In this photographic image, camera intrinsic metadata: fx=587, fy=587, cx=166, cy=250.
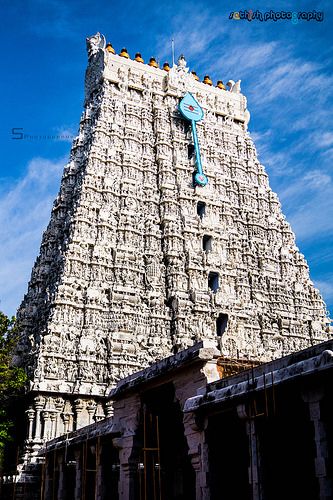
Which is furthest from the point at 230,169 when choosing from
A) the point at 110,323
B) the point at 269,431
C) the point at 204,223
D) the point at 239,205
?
the point at 269,431

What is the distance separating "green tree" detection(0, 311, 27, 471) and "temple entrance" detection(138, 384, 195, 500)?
1209cm

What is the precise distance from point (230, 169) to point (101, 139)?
1267 cm

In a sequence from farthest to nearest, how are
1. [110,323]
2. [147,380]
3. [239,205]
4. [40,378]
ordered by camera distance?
[239,205] → [110,323] → [40,378] → [147,380]

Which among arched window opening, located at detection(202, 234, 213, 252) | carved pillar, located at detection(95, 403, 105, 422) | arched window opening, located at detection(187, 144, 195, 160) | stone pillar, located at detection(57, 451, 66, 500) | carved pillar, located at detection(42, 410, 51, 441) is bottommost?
stone pillar, located at detection(57, 451, 66, 500)

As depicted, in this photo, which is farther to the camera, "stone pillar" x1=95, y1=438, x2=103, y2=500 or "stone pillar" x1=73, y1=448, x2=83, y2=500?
"stone pillar" x1=73, y1=448, x2=83, y2=500

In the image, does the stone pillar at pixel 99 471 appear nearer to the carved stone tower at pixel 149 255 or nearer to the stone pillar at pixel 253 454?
the stone pillar at pixel 253 454

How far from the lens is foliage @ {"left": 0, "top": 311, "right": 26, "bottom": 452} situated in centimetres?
3262

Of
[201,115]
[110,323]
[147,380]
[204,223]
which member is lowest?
[147,380]

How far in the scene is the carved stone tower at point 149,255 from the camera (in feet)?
121

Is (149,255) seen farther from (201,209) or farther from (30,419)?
(30,419)

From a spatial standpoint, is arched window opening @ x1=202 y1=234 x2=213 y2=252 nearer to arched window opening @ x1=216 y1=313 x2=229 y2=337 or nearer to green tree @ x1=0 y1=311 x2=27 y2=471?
arched window opening @ x1=216 y1=313 x2=229 y2=337

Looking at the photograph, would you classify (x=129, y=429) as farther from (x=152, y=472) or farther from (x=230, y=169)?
(x=230, y=169)

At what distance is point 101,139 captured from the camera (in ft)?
153

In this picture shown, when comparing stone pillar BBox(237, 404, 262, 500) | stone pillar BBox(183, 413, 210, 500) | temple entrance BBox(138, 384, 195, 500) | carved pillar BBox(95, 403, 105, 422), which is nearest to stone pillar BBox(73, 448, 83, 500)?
temple entrance BBox(138, 384, 195, 500)
